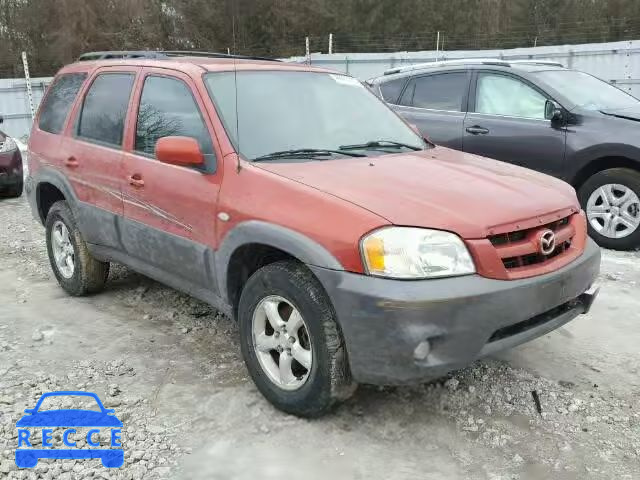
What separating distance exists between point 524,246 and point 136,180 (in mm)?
2360

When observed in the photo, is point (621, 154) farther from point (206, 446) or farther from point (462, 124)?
point (206, 446)

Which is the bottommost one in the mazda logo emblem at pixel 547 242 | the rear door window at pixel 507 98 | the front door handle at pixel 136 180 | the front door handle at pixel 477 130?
the mazda logo emblem at pixel 547 242

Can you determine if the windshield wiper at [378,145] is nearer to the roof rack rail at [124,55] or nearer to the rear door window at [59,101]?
the roof rack rail at [124,55]

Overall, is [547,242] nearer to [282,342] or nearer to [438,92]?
[282,342]

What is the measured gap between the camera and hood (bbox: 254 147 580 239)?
9.05ft

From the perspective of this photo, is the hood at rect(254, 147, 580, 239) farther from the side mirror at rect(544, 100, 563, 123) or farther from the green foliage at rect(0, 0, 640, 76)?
the green foliage at rect(0, 0, 640, 76)

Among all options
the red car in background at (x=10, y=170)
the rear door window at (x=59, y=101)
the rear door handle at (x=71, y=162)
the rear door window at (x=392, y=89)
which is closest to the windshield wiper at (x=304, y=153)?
the rear door handle at (x=71, y=162)

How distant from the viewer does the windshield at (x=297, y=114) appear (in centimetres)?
345

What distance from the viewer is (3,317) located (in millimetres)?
4500

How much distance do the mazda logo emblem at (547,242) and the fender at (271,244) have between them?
3.21ft

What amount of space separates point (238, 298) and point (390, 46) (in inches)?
1144

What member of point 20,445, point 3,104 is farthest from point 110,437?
point 3,104

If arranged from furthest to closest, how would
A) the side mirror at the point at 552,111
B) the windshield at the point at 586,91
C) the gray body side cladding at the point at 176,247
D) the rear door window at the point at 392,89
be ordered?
the rear door window at the point at 392,89 → the windshield at the point at 586,91 → the side mirror at the point at 552,111 → the gray body side cladding at the point at 176,247

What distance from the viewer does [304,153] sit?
341 cm
